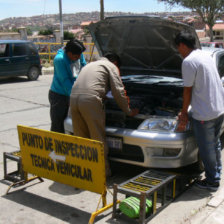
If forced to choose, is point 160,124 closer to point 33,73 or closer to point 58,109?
point 58,109

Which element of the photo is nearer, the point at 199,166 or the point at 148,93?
the point at 199,166

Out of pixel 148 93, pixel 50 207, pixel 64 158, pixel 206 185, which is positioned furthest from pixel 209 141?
pixel 50 207

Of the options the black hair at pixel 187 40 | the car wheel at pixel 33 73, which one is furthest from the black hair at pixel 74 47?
the car wheel at pixel 33 73

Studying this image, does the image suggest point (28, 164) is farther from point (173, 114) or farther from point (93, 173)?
point (173, 114)

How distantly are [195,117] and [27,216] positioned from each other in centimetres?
210

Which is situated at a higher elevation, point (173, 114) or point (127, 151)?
point (173, 114)

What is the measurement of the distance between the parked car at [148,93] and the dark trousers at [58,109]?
0.21 meters

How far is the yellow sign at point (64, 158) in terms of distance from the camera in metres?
3.41

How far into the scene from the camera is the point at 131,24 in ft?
16.9

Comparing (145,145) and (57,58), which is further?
(57,58)

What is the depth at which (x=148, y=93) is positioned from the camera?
17.9 feet

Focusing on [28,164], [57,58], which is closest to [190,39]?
[57,58]

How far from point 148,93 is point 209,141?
174 centimetres

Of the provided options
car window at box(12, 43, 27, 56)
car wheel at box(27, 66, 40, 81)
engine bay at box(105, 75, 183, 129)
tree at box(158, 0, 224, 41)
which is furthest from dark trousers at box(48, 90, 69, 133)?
tree at box(158, 0, 224, 41)
